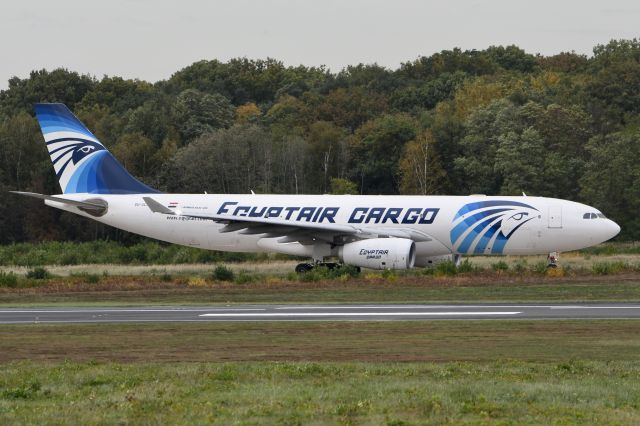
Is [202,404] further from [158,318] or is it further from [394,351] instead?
[158,318]

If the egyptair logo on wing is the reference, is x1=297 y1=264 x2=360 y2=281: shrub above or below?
below

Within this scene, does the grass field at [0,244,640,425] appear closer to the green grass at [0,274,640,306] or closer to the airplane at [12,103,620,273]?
the green grass at [0,274,640,306]

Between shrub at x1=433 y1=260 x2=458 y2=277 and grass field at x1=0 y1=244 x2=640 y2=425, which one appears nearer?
grass field at x1=0 y1=244 x2=640 y2=425

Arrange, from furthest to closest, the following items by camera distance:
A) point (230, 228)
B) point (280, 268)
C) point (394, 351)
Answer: point (280, 268) → point (230, 228) → point (394, 351)

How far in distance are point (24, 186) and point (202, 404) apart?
6095cm

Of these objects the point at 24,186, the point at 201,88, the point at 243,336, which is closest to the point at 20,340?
the point at 243,336

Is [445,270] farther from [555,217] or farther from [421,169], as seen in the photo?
[421,169]

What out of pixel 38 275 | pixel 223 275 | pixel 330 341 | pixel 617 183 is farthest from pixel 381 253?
pixel 617 183

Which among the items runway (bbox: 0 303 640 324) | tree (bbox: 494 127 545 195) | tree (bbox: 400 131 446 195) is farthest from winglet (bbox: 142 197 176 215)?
tree (bbox: 400 131 446 195)

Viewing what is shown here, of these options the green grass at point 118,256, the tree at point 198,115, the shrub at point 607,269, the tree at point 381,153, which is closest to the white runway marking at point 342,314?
the shrub at point 607,269

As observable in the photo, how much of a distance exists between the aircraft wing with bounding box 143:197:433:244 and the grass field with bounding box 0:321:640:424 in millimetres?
15864

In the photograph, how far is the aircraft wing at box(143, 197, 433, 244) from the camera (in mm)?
40344

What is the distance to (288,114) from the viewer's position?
9656 cm

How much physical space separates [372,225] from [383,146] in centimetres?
3519
